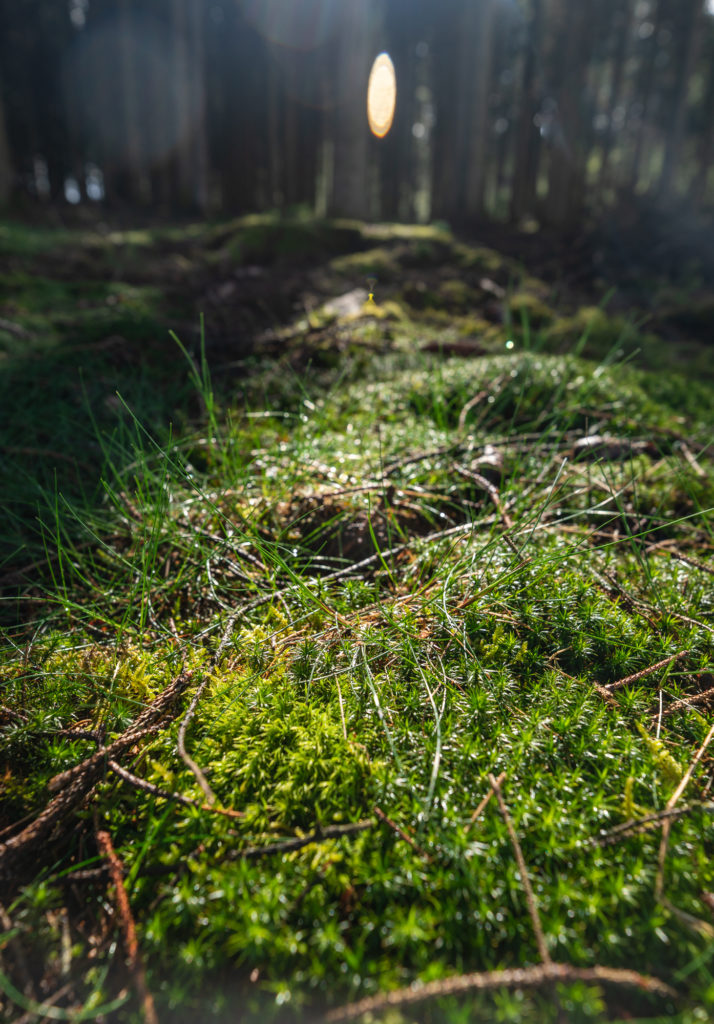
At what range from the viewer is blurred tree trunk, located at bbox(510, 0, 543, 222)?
12.4 m

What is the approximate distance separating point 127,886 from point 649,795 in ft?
3.31

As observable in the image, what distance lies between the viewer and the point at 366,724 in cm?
125

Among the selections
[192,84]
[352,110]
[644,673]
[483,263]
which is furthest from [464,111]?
[644,673]

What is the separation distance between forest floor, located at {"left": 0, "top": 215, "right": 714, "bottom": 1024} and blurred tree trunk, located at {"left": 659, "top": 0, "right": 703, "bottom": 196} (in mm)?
14061

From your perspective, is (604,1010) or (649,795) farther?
(649,795)

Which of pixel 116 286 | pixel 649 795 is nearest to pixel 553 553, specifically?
pixel 649 795

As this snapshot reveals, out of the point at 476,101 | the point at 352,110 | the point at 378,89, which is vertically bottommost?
the point at 352,110

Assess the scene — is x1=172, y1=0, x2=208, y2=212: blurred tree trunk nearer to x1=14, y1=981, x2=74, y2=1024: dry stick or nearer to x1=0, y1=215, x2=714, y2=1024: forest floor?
x1=0, y1=215, x2=714, y2=1024: forest floor

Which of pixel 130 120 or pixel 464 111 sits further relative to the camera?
pixel 130 120

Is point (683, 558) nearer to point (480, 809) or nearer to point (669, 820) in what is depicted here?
point (669, 820)

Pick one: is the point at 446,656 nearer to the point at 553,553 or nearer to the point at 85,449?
the point at 553,553

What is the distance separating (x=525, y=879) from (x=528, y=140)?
1499 centimetres

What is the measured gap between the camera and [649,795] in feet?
3.69

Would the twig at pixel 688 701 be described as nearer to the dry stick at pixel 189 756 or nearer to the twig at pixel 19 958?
the dry stick at pixel 189 756
